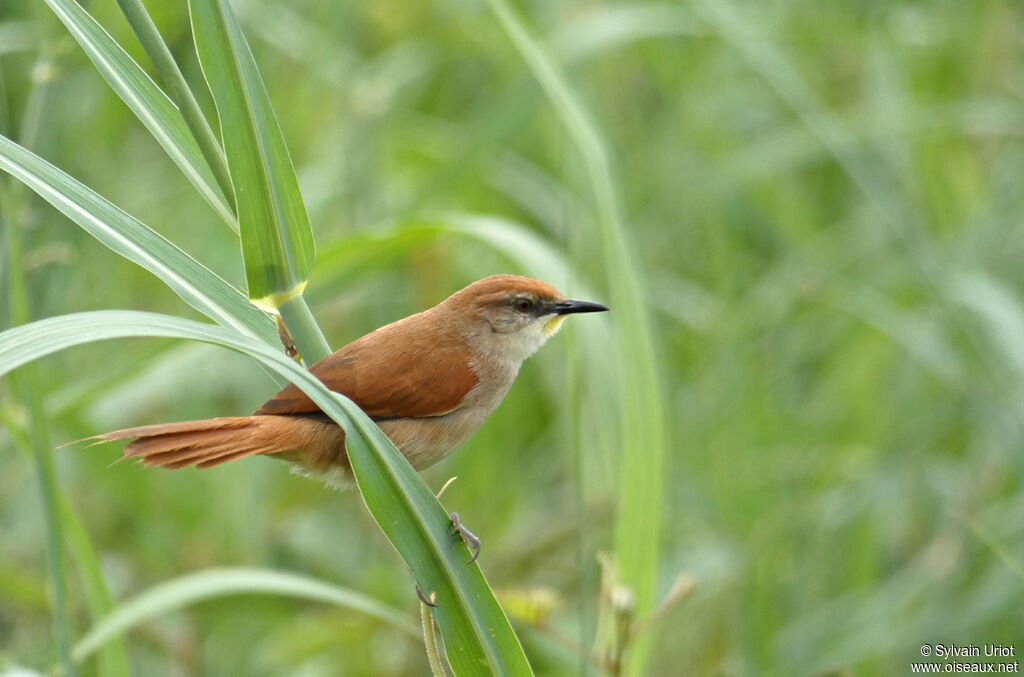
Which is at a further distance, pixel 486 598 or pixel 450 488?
pixel 450 488

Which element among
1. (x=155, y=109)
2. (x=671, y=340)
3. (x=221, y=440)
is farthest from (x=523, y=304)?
(x=671, y=340)

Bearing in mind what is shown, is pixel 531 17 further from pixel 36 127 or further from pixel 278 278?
pixel 278 278

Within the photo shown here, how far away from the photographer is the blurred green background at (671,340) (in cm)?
329

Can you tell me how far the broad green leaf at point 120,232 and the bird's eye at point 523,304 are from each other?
864 millimetres

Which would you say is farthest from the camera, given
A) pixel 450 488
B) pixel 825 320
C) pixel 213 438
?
pixel 825 320

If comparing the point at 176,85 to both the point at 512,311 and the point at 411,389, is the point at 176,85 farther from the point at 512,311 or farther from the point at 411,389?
the point at 512,311

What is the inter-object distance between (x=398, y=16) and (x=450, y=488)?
191 centimetres

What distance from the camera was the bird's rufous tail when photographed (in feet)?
4.57

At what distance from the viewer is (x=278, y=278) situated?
1.37 m

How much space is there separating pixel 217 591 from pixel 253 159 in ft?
4.66

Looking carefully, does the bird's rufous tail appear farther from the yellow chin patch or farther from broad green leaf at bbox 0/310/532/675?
the yellow chin patch

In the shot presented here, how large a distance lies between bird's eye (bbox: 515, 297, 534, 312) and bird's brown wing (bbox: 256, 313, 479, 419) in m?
0.27

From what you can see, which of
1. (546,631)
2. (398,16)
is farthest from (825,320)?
(546,631)

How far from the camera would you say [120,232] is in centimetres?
133
